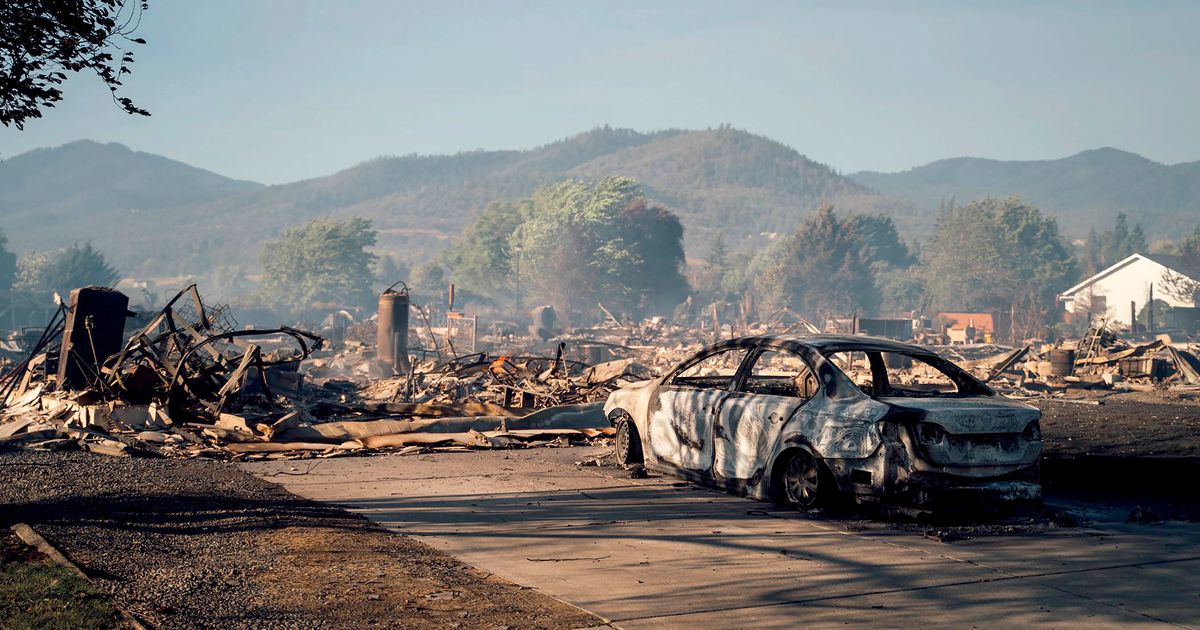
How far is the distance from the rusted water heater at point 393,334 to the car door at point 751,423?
89.3 feet

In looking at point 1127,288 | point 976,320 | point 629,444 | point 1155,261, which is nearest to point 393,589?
point 629,444

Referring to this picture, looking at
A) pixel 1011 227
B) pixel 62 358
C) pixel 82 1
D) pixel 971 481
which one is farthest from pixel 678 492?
pixel 1011 227

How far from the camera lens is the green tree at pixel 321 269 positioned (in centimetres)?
15588

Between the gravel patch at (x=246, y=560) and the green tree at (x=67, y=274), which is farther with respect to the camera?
the green tree at (x=67, y=274)

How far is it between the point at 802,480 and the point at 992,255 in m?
140

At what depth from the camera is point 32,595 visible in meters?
6.13

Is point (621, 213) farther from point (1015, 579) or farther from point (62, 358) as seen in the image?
point (1015, 579)

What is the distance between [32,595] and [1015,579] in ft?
19.4

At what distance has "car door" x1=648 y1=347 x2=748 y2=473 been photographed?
10391 mm

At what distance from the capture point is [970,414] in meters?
8.66

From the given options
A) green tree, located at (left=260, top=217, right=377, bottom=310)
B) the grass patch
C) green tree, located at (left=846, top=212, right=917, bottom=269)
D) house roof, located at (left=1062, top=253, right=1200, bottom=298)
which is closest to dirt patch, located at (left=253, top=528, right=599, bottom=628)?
the grass patch

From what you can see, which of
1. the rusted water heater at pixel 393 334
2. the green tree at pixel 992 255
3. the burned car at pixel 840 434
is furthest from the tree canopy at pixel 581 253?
the burned car at pixel 840 434

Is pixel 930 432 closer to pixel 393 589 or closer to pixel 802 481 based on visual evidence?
pixel 802 481

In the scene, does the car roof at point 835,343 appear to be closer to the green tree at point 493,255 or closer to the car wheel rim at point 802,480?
the car wheel rim at point 802,480
